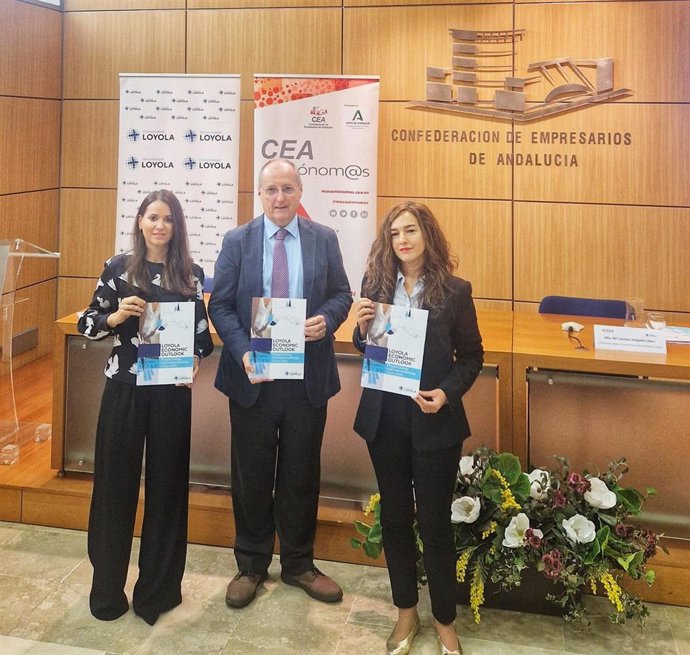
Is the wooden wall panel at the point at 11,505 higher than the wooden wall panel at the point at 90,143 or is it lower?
lower

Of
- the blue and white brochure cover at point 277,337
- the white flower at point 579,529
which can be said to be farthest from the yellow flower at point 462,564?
the blue and white brochure cover at point 277,337

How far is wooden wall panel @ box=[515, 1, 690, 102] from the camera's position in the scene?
5.16m

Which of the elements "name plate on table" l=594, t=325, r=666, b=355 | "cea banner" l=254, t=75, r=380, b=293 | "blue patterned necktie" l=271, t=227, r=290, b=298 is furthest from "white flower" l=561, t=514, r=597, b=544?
"cea banner" l=254, t=75, r=380, b=293

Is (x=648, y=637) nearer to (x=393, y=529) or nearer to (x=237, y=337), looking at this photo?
(x=393, y=529)

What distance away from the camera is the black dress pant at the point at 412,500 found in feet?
7.92

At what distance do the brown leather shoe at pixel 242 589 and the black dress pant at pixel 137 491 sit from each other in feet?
0.77

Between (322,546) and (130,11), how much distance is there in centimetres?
468

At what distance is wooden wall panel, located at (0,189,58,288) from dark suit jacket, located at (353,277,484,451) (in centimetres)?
423

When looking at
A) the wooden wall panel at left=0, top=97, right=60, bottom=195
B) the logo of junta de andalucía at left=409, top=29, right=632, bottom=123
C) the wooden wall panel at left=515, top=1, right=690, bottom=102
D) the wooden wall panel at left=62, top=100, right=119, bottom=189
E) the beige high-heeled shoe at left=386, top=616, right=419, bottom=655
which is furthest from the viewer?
the wooden wall panel at left=62, top=100, right=119, bottom=189

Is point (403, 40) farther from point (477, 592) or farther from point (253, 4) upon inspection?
point (477, 592)

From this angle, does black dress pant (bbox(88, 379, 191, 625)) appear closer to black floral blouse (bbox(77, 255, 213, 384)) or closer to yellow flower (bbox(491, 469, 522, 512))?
black floral blouse (bbox(77, 255, 213, 384))

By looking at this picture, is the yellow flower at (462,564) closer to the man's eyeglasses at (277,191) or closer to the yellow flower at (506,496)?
the yellow flower at (506,496)

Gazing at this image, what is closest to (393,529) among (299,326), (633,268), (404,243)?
(299,326)

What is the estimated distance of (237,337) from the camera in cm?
270
